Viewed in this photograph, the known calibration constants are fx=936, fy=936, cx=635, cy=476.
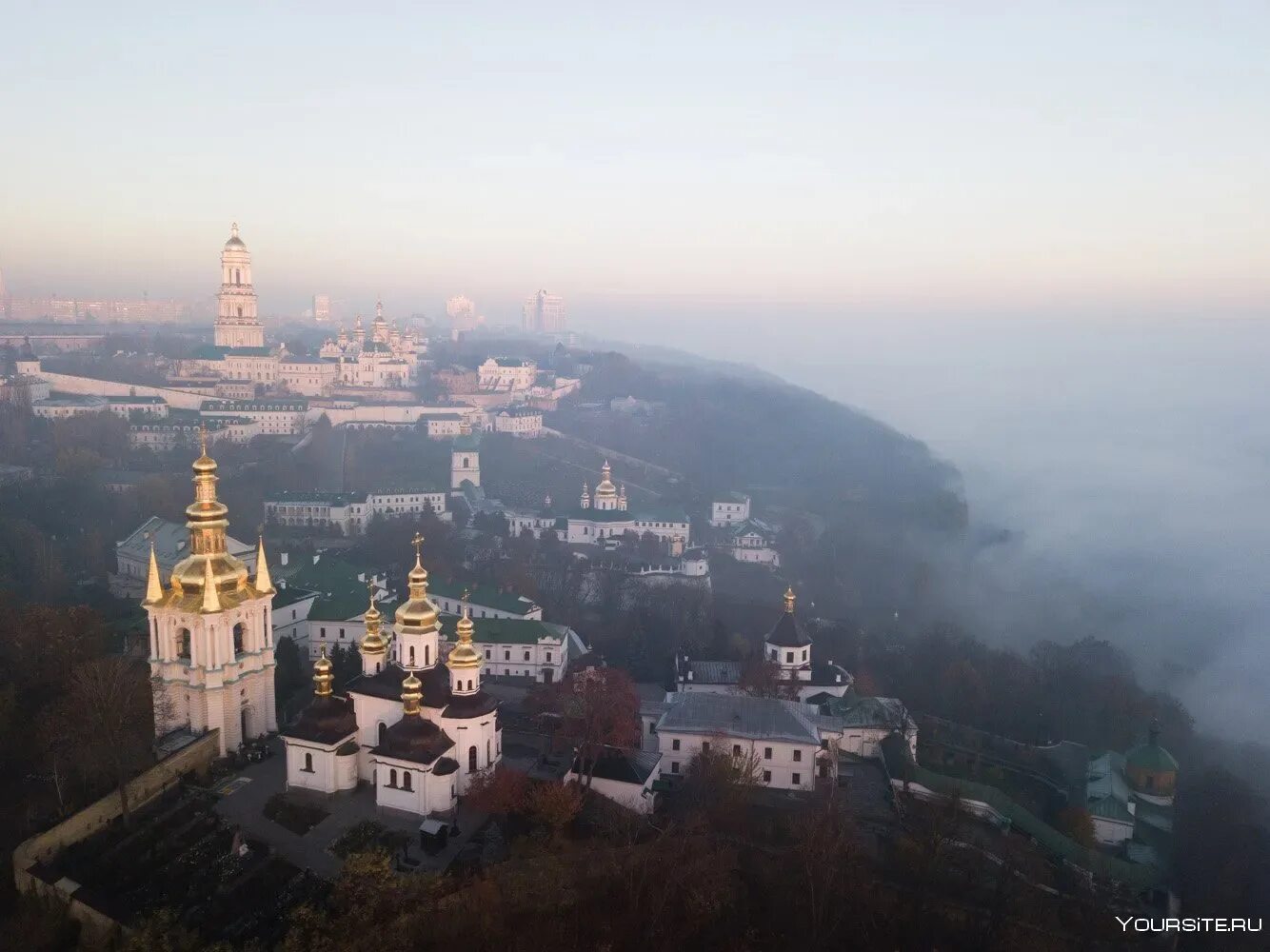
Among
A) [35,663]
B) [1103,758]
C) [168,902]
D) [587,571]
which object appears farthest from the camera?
[587,571]

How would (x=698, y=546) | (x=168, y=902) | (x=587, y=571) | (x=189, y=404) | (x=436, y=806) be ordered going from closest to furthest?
(x=168, y=902)
(x=436, y=806)
(x=587, y=571)
(x=698, y=546)
(x=189, y=404)

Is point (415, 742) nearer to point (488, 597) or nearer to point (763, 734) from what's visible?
point (763, 734)

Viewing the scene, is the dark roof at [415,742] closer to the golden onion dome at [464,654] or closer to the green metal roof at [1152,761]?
the golden onion dome at [464,654]

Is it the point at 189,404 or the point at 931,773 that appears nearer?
the point at 931,773

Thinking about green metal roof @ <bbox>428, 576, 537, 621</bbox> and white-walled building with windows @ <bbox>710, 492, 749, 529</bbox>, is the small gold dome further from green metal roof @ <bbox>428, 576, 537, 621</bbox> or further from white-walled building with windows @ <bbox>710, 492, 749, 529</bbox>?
white-walled building with windows @ <bbox>710, 492, 749, 529</bbox>

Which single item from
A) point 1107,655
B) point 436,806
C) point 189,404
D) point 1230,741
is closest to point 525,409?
point 189,404

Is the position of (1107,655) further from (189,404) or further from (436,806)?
(189,404)

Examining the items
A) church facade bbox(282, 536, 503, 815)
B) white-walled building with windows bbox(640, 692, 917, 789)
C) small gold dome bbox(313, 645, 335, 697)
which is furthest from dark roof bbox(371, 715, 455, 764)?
white-walled building with windows bbox(640, 692, 917, 789)

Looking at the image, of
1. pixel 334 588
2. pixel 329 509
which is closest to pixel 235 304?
→ pixel 329 509

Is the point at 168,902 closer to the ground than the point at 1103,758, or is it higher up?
higher up
